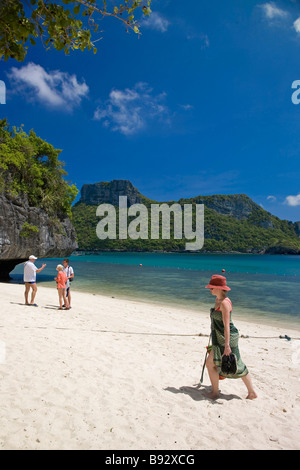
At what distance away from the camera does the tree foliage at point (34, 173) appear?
2155 centimetres

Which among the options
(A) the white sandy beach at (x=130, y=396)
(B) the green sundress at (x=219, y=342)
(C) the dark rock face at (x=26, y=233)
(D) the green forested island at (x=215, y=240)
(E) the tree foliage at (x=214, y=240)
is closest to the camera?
(A) the white sandy beach at (x=130, y=396)

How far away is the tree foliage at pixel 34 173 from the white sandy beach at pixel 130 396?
17.5 m

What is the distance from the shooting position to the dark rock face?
67.1 ft

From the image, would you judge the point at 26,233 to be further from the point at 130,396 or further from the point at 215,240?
the point at 215,240

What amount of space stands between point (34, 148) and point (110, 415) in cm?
2652

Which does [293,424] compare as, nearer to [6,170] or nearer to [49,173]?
[6,170]

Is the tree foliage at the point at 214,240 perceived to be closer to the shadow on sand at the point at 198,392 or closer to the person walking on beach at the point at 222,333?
the shadow on sand at the point at 198,392

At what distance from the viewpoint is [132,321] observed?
1052 cm

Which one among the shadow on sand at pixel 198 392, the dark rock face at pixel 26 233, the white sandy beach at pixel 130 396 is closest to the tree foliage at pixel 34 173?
the dark rock face at pixel 26 233

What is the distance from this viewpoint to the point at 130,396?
439cm

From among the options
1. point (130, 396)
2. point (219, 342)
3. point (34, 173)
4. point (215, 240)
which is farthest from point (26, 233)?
point (215, 240)

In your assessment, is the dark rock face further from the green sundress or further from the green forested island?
the green forested island

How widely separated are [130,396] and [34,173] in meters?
23.8
